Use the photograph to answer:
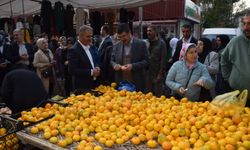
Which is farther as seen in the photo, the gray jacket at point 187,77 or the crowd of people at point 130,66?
the gray jacket at point 187,77

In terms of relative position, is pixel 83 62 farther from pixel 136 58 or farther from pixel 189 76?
pixel 189 76

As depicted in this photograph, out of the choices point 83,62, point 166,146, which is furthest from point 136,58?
point 166,146

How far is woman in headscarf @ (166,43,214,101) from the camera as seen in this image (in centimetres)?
364

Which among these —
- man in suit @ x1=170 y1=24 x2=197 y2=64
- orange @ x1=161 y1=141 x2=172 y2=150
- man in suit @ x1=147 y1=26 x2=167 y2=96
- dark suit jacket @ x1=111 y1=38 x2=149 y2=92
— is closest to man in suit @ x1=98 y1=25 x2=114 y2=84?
dark suit jacket @ x1=111 y1=38 x2=149 y2=92

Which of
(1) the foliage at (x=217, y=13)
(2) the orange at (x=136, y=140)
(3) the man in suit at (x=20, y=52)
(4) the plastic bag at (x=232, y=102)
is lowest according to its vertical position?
(2) the orange at (x=136, y=140)

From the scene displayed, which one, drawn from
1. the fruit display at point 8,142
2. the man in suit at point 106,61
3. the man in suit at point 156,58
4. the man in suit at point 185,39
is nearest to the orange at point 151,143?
the fruit display at point 8,142

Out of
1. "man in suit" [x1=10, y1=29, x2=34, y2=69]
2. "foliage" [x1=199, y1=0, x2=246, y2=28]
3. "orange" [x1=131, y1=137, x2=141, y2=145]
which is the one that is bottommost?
"orange" [x1=131, y1=137, x2=141, y2=145]

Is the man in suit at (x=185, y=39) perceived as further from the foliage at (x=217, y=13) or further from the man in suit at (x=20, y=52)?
the foliage at (x=217, y=13)

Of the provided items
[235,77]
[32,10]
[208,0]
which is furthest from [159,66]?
[208,0]

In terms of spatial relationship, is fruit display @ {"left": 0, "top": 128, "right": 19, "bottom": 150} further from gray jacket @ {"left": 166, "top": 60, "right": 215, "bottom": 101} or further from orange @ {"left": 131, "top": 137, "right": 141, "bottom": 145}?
gray jacket @ {"left": 166, "top": 60, "right": 215, "bottom": 101}

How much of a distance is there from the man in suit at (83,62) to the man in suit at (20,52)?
2472mm

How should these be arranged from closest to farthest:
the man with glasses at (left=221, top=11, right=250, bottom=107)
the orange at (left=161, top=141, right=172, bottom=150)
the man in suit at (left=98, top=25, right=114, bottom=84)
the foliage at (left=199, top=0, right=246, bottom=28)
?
1. the orange at (left=161, top=141, right=172, bottom=150)
2. the man with glasses at (left=221, top=11, right=250, bottom=107)
3. the man in suit at (left=98, top=25, right=114, bottom=84)
4. the foliage at (left=199, top=0, right=246, bottom=28)

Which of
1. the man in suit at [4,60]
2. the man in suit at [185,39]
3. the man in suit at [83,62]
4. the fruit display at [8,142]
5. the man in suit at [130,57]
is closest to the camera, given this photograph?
the fruit display at [8,142]

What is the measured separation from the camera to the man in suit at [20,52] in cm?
634
